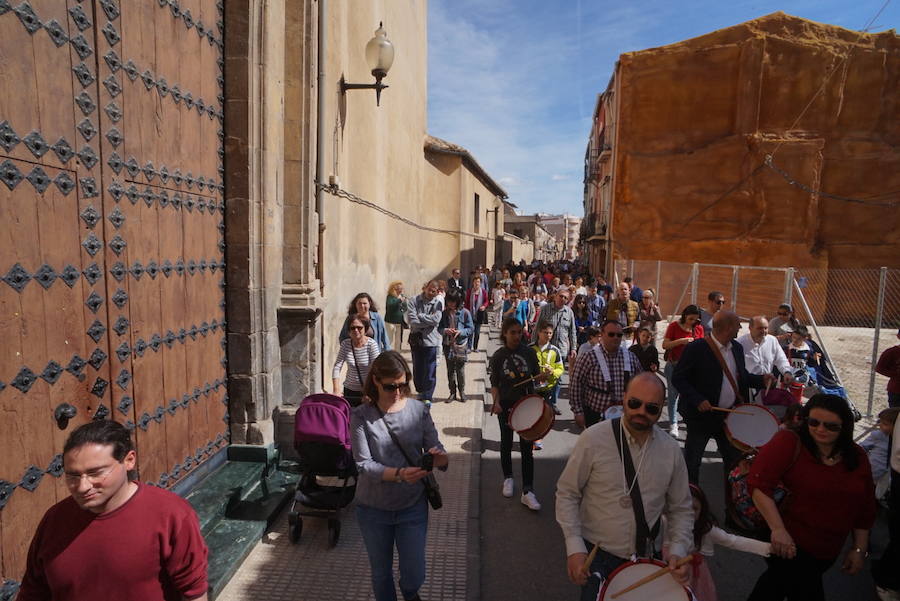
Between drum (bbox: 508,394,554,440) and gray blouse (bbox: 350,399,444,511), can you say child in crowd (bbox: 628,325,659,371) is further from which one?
gray blouse (bbox: 350,399,444,511)

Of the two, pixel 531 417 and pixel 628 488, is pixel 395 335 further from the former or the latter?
pixel 628 488

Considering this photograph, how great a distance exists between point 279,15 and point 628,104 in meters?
17.6

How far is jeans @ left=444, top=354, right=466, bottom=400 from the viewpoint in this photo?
8.53 meters

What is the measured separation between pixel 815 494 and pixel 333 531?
329cm

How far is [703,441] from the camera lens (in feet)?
15.7

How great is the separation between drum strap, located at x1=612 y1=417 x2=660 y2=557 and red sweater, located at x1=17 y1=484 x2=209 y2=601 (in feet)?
6.14

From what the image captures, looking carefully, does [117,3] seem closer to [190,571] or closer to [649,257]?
[190,571]

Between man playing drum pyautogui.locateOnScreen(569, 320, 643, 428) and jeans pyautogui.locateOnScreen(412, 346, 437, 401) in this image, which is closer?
man playing drum pyautogui.locateOnScreen(569, 320, 643, 428)

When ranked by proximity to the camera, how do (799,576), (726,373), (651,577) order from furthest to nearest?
1. (726,373)
2. (799,576)
3. (651,577)

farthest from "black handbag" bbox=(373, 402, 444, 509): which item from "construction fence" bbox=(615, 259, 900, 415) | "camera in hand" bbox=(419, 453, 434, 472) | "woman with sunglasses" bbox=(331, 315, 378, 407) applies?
"construction fence" bbox=(615, 259, 900, 415)

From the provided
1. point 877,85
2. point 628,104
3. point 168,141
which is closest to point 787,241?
point 877,85

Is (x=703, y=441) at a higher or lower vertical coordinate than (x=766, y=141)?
lower

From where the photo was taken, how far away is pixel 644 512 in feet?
8.49

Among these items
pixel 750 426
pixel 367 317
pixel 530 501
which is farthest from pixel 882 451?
pixel 367 317
